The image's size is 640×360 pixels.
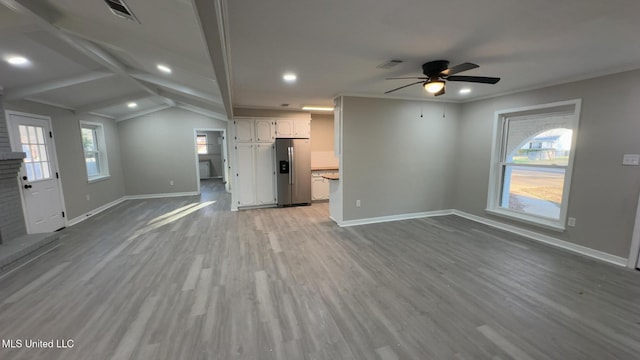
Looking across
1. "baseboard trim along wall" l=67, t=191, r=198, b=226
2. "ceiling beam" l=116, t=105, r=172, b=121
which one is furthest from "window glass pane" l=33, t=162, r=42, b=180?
"ceiling beam" l=116, t=105, r=172, b=121

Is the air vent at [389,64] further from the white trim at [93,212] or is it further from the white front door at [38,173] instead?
the white trim at [93,212]

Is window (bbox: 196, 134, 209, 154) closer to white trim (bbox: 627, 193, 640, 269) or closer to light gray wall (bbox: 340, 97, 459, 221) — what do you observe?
light gray wall (bbox: 340, 97, 459, 221)

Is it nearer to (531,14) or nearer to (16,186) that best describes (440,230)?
(531,14)

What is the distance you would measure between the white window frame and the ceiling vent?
533cm

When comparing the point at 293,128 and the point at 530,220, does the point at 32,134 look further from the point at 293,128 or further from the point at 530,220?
the point at 530,220

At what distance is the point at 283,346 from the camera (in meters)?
1.88

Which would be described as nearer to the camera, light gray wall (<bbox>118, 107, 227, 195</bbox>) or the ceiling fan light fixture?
the ceiling fan light fixture

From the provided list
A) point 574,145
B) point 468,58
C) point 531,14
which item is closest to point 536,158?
point 574,145

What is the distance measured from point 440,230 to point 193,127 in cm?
738

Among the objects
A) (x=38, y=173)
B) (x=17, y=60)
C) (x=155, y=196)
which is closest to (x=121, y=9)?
(x=17, y=60)

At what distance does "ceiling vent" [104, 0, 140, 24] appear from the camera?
1855mm

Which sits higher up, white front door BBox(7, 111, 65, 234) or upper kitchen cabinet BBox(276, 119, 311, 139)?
upper kitchen cabinet BBox(276, 119, 311, 139)

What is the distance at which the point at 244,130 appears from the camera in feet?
19.1

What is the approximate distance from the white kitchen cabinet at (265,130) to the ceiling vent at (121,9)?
3.72 m
